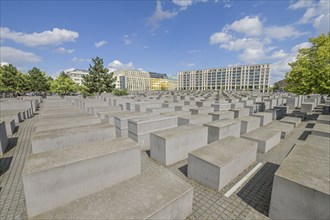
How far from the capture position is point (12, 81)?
37844mm

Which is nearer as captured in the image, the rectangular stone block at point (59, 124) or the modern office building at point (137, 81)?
the rectangular stone block at point (59, 124)

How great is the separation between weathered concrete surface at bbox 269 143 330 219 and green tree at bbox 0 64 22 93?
1993 inches

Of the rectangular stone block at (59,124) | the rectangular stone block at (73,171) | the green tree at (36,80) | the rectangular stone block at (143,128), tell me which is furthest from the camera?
the green tree at (36,80)

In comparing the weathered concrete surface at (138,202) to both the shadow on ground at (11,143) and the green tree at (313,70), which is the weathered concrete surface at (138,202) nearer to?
the shadow on ground at (11,143)

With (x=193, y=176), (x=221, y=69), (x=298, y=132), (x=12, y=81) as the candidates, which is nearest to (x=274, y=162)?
(x=193, y=176)

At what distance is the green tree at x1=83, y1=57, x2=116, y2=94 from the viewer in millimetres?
37281

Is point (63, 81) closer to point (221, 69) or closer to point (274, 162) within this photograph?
point (274, 162)

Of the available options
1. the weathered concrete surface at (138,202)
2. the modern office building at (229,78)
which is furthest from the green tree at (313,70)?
the modern office building at (229,78)

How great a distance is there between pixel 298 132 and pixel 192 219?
41.1ft

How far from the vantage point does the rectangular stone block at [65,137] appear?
266 inches

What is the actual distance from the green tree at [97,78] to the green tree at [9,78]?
17.3 m

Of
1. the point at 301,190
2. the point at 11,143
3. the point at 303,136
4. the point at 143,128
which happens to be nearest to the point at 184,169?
the point at 143,128

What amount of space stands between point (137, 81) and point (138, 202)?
16642 centimetres

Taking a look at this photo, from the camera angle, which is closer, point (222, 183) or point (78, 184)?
point (78, 184)
